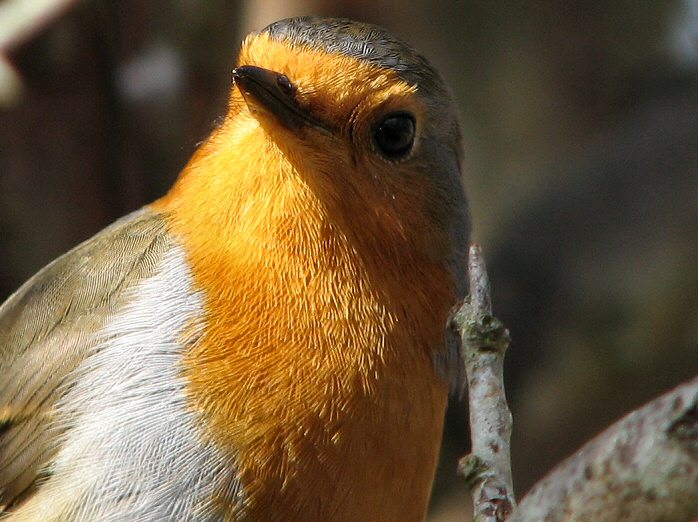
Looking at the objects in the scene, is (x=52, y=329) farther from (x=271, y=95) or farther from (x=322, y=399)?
(x=271, y=95)

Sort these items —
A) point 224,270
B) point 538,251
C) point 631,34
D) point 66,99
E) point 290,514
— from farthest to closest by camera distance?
point 631,34 < point 538,251 < point 66,99 < point 224,270 < point 290,514

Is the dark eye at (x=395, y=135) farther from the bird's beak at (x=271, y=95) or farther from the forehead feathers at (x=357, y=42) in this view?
the bird's beak at (x=271, y=95)

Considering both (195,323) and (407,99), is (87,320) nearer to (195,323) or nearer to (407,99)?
(195,323)

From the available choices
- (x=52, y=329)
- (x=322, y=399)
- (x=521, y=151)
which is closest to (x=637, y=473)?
(x=322, y=399)

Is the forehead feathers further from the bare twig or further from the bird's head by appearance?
the bare twig

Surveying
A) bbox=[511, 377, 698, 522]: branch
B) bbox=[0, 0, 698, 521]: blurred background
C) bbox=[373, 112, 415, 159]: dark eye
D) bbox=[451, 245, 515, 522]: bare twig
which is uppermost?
bbox=[0, 0, 698, 521]: blurred background

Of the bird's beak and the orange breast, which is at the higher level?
the bird's beak

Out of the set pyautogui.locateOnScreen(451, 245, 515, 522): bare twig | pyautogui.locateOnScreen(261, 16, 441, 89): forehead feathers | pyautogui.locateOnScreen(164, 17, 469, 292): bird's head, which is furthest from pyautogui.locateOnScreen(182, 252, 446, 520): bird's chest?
pyautogui.locateOnScreen(451, 245, 515, 522): bare twig

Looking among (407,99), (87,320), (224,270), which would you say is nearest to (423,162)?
(407,99)
